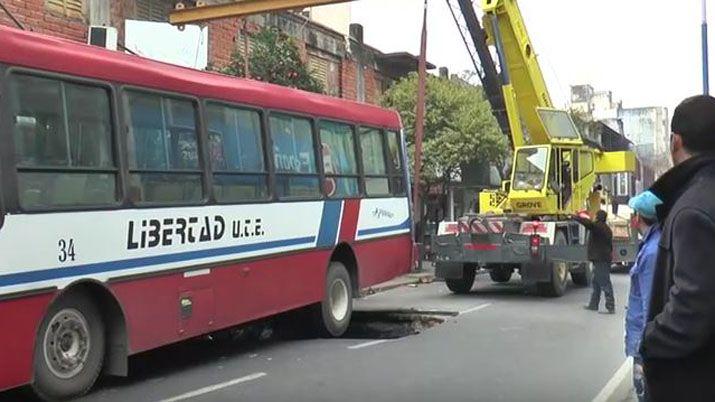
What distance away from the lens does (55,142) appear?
6367 millimetres

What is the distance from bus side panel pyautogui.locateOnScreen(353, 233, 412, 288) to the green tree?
5.46 metres

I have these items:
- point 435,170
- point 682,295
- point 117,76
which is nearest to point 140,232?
point 117,76

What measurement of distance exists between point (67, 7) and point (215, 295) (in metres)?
7.48

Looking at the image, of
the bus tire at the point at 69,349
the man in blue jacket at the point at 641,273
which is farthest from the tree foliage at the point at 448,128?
the man in blue jacket at the point at 641,273

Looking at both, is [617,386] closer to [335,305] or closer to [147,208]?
[335,305]

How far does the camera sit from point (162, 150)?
7523 mm

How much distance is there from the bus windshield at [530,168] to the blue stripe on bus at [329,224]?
662 cm

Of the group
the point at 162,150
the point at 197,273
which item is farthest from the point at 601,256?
the point at 162,150

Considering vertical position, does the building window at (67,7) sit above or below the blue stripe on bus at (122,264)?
above

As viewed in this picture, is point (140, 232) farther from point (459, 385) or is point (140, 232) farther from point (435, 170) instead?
point (435, 170)

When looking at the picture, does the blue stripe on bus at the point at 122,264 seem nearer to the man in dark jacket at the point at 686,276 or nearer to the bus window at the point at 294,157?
the bus window at the point at 294,157

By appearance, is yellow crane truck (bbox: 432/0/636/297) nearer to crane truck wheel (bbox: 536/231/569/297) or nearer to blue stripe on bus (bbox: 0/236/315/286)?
crane truck wheel (bbox: 536/231/569/297)

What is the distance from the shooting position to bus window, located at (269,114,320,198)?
9297mm

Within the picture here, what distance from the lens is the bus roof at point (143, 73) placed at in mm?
6125
